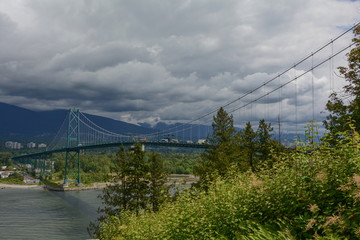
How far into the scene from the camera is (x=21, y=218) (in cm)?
5238

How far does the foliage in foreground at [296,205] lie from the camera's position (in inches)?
201

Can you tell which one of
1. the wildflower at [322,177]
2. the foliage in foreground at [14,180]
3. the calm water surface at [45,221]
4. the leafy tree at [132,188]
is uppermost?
the wildflower at [322,177]

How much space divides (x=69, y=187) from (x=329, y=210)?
112m

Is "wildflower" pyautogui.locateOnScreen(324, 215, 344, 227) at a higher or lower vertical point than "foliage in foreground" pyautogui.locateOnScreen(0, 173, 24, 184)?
higher

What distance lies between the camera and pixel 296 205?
593 centimetres

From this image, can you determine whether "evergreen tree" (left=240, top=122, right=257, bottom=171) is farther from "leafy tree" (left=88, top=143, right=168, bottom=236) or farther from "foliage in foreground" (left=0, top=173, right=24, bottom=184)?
"foliage in foreground" (left=0, top=173, right=24, bottom=184)

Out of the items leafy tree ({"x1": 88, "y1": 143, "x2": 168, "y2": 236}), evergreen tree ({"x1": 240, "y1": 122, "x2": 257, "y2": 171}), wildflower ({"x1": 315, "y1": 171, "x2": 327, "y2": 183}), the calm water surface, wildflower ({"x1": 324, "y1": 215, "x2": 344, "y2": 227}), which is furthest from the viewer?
the calm water surface

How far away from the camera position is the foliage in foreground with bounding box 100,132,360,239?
5094 millimetres

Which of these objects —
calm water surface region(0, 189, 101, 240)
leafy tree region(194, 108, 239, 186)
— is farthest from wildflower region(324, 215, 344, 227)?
calm water surface region(0, 189, 101, 240)

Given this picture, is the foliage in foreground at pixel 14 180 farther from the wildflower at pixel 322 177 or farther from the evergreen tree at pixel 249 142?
the wildflower at pixel 322 177

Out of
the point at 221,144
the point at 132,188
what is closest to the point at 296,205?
the point at 132,188

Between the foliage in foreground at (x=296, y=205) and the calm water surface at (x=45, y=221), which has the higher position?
the foliage in foreground at (x=296, y=205)

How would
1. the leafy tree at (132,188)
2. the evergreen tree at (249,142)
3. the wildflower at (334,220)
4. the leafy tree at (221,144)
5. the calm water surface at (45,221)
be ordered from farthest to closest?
the calm water surface at (45,221) → the evergreen tree at (249,142) → the leafy tree at (221,144) → the leafy tree at (132,188) → the wildflower at (334,220)

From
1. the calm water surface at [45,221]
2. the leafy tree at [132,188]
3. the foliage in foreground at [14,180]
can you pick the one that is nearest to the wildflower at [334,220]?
the leafy tree at [132,188]
